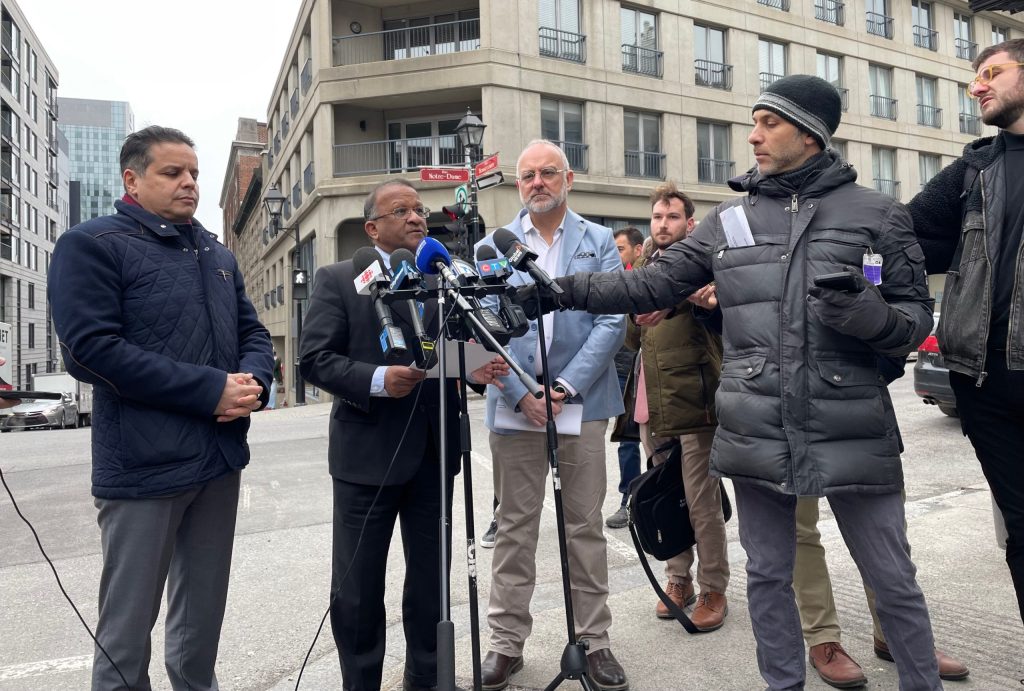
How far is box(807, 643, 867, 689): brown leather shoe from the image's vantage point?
3164 mm

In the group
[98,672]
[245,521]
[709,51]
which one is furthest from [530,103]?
[98,672]

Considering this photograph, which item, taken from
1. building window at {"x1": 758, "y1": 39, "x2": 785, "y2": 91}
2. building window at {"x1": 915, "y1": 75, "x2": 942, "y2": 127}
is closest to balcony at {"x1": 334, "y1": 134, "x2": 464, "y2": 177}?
building window at {"x1": 758, "y1": 39, "x2": 785, "y2": 91}

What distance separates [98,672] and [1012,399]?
10.7 feet

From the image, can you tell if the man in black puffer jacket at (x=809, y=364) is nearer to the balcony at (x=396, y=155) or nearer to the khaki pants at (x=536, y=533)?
the khaki pants at (x=536, y=533)

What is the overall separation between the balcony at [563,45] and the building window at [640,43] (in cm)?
155

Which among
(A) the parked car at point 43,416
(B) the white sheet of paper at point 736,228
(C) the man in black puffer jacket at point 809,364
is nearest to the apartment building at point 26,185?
(A) the parked car at point 43,416

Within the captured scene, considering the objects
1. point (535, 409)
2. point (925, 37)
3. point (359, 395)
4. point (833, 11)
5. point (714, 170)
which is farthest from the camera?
point (925, 37)

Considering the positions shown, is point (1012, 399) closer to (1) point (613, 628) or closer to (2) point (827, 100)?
(2) point (827, 100)

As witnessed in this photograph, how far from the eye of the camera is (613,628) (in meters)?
3.91

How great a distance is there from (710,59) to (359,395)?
84.1 ft

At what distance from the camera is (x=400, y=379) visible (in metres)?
2.97

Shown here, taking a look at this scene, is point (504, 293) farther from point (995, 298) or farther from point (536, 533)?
point (995, 298)

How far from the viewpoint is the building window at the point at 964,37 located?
105ft

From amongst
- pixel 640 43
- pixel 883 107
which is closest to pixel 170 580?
pixel 640 43
